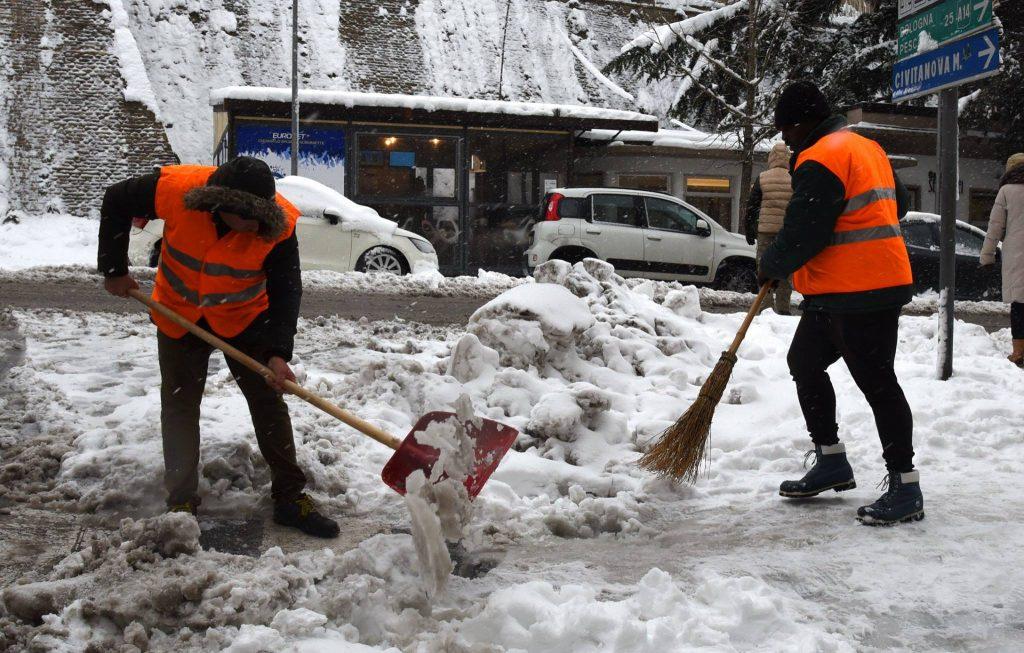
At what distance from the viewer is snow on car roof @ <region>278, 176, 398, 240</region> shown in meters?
13.4

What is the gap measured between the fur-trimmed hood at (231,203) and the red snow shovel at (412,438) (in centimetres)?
47

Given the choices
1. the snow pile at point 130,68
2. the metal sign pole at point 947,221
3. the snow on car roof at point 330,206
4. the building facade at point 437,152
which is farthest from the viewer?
the snow pile at point 130,68

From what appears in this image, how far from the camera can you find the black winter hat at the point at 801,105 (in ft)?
13.4

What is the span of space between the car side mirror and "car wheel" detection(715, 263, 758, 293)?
59cm

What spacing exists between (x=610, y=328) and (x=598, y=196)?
337 inches

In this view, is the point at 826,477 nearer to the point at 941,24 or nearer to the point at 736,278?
the point at 941,24

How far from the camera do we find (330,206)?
1351 centimetres

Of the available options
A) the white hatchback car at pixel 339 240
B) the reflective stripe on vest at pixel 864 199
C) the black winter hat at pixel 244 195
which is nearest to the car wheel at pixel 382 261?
the white hatchback car at pixel 339 240

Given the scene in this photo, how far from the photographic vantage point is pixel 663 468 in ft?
14.4

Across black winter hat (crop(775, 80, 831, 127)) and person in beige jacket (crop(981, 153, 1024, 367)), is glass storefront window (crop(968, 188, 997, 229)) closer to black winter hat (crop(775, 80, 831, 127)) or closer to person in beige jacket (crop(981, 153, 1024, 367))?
person in beige jacket (crop(981, 153, 1024, 367))

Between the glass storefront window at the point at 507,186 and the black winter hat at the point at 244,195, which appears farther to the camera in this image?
the glass storefront window at the point at 507,186

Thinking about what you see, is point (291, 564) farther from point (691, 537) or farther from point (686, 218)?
point (686, 218)

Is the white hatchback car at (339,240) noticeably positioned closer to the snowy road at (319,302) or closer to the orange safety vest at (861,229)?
the snowy road at (319,302)

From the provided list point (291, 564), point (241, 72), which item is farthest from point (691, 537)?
point (241, 72)
